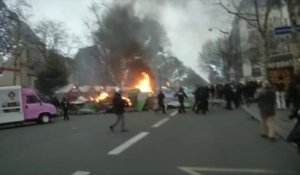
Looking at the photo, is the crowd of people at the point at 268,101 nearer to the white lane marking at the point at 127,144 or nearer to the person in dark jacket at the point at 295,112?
the person in dark jacket at the point at 295,112

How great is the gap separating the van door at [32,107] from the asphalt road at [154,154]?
12.4m

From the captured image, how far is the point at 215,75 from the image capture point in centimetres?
11044

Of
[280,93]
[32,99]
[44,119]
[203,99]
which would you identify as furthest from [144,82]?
[280,93]

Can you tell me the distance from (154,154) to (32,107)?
19.7 m

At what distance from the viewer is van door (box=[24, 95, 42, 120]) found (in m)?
31.7

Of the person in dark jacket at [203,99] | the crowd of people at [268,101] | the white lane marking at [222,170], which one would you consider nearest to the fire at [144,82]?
the crowd of people at [268,101]

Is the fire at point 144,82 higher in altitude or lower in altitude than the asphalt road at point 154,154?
higher

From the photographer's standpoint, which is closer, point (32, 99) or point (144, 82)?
point (32, 99)

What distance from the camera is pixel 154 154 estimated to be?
13539mm

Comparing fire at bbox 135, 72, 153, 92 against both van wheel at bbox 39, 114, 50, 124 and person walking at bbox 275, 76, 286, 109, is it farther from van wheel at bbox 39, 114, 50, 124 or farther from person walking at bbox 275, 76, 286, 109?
person walking at bbox 275, 76, 286, 109

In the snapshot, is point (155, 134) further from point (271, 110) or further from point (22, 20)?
point (22, 20)

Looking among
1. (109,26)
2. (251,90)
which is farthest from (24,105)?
(109,26)

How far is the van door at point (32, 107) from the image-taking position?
31672 millimetres

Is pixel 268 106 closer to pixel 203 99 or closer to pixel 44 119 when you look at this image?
pixel 203 99
